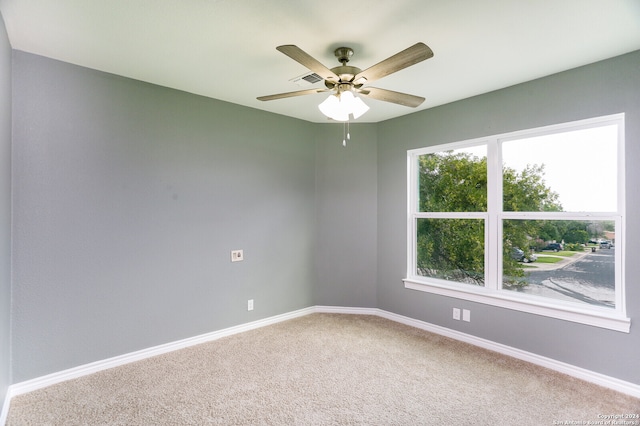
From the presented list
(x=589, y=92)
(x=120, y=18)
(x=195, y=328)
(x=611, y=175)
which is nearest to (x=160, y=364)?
(x=195, y=328)

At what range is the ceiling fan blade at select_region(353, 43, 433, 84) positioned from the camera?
Answer: 167 cm

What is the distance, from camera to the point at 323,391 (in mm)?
2293

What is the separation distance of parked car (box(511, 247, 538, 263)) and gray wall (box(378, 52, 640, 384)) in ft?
1.59

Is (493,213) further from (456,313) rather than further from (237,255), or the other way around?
(237,255)

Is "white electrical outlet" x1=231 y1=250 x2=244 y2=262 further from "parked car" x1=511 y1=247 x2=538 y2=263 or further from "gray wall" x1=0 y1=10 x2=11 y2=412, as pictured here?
"parked car" x1=511 y1=247 x2=538 y2=263

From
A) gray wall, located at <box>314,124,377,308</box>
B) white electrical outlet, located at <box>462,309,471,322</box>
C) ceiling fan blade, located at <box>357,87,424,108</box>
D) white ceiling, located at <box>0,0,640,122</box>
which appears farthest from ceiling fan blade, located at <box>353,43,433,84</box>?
white electrical outlet, located at <box>462,309,471,322</box>

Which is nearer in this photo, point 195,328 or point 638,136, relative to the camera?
point 638,136

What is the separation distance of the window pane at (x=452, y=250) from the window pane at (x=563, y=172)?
45cm

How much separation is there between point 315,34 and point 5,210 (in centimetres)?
229

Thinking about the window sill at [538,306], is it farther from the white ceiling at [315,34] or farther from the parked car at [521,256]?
the white ceiling at [315,34]

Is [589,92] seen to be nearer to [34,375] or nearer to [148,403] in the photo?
[148,403]

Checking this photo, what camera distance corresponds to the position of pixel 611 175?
2441 mm

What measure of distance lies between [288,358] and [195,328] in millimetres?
996

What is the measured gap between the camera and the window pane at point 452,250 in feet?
10.6
